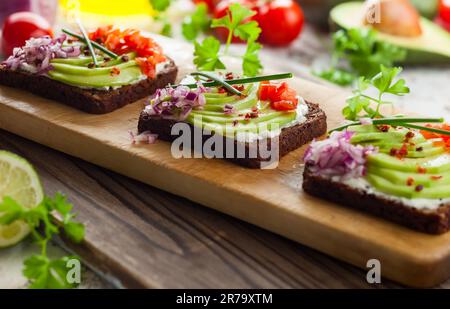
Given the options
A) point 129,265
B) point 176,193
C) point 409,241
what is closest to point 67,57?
point 176,193

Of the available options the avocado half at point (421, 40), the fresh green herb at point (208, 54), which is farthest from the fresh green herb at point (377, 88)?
the avocado half at point (421, 40)

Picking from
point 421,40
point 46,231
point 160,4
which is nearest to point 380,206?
point 46,231

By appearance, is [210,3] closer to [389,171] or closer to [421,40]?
[421,40]

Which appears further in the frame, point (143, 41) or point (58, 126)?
point (143, 41)

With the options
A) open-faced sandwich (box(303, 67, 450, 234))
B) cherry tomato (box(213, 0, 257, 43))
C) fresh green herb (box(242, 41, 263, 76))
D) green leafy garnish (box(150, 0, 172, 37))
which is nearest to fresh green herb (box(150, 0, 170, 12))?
green leafy garnish (box(150, 0, 172, 37))

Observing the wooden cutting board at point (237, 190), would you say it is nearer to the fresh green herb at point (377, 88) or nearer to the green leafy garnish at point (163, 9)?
the fresh green herb at point (377, 88)
